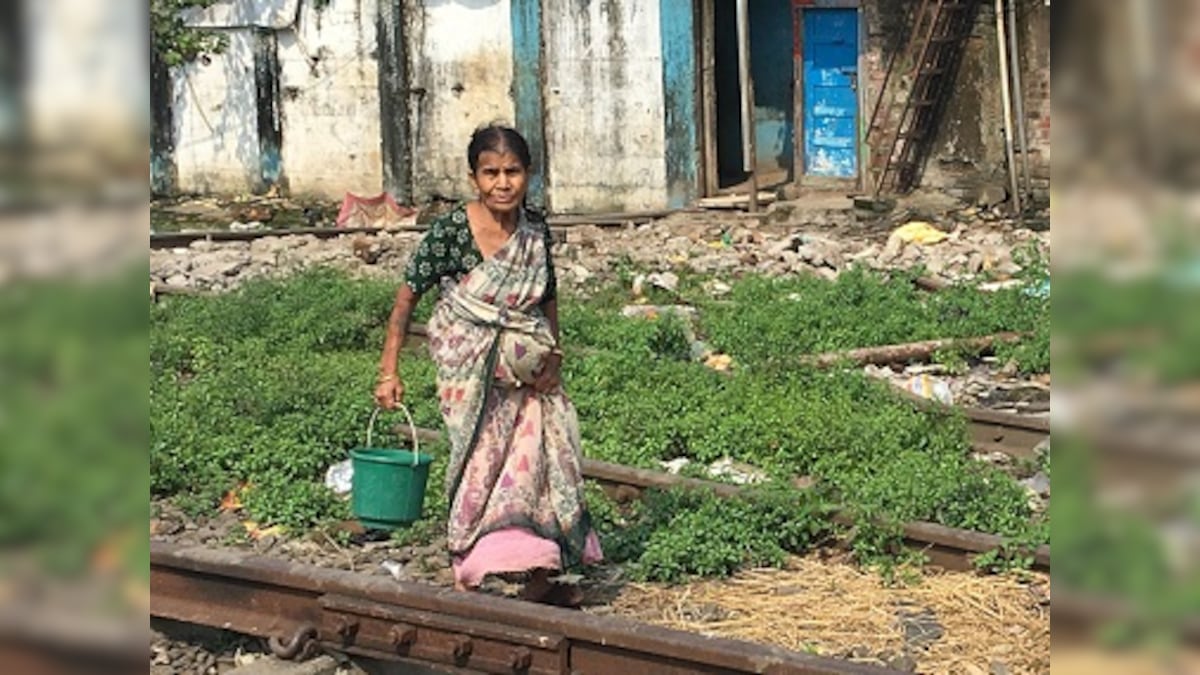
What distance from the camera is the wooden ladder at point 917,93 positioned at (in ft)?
61.5

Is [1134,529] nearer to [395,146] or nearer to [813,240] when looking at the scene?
[813,240]

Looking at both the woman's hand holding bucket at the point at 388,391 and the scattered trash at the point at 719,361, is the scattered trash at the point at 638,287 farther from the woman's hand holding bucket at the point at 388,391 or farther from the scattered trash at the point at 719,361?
the woman's hand holding bucket at the point at 388,391

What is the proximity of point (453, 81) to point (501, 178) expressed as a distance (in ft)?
52.9

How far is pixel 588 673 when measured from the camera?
15.5ft

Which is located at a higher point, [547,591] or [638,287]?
[638,287]

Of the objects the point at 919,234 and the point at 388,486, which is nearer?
the point at 388,486

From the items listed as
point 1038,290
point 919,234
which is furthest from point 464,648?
point 919,234

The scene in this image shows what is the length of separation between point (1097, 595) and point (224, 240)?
1748 centimetres

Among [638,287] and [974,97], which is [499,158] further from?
[974,97]

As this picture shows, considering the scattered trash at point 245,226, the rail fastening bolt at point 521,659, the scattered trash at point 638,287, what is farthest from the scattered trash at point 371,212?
the rail fastening bolt at point 521,659

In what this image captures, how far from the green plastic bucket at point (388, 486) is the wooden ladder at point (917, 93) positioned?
13.5m

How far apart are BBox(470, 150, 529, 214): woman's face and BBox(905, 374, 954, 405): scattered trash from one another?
404 cm

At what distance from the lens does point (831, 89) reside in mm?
19984

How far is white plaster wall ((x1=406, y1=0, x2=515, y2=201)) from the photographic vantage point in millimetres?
20625
